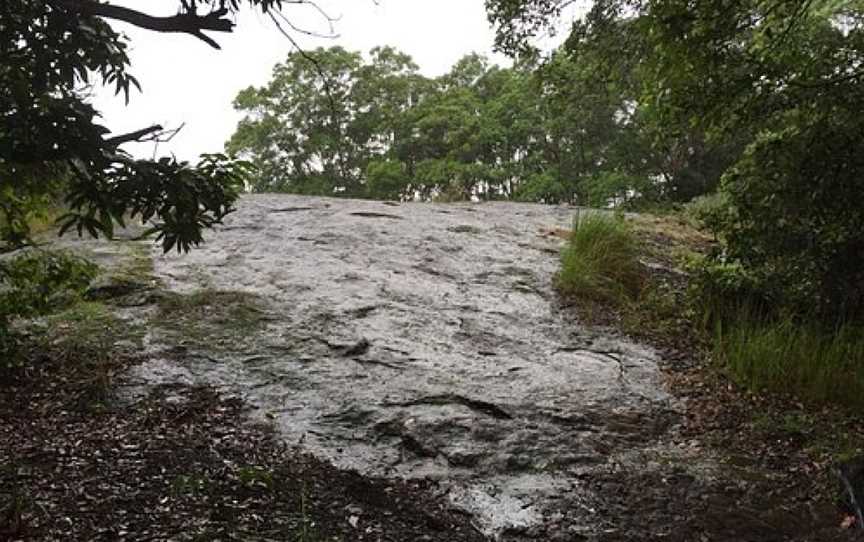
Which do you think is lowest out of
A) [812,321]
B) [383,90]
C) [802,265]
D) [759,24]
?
[812,321]

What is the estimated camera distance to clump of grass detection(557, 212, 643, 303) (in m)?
7.07

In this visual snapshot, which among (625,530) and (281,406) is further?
(281,406)

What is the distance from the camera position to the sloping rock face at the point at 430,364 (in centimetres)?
402

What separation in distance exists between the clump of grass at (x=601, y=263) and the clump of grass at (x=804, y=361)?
69.2 inches

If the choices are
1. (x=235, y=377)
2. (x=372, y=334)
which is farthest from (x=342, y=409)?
(x=372, y=334)

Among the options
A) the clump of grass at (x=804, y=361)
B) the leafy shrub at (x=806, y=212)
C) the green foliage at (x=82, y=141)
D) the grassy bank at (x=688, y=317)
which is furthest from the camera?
the grassy bank at (x=688, y=317)

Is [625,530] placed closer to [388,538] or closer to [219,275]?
[388,538]

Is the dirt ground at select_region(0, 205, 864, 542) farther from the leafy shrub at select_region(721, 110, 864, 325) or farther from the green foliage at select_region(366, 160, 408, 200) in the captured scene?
the green foliage at select_region(366, 160, 408, 200)

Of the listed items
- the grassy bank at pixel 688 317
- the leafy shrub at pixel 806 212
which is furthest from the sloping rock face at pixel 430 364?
the leafy shrub at pixel 806 212

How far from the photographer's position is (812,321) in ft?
17.6

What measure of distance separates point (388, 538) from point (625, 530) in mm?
1110

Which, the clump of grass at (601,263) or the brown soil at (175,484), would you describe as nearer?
the brown soil at (175,484)

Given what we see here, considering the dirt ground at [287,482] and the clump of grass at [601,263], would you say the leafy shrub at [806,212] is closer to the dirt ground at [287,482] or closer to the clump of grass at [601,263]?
the dirt ground at [287,482]

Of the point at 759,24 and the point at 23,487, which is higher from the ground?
the point at 759,24
